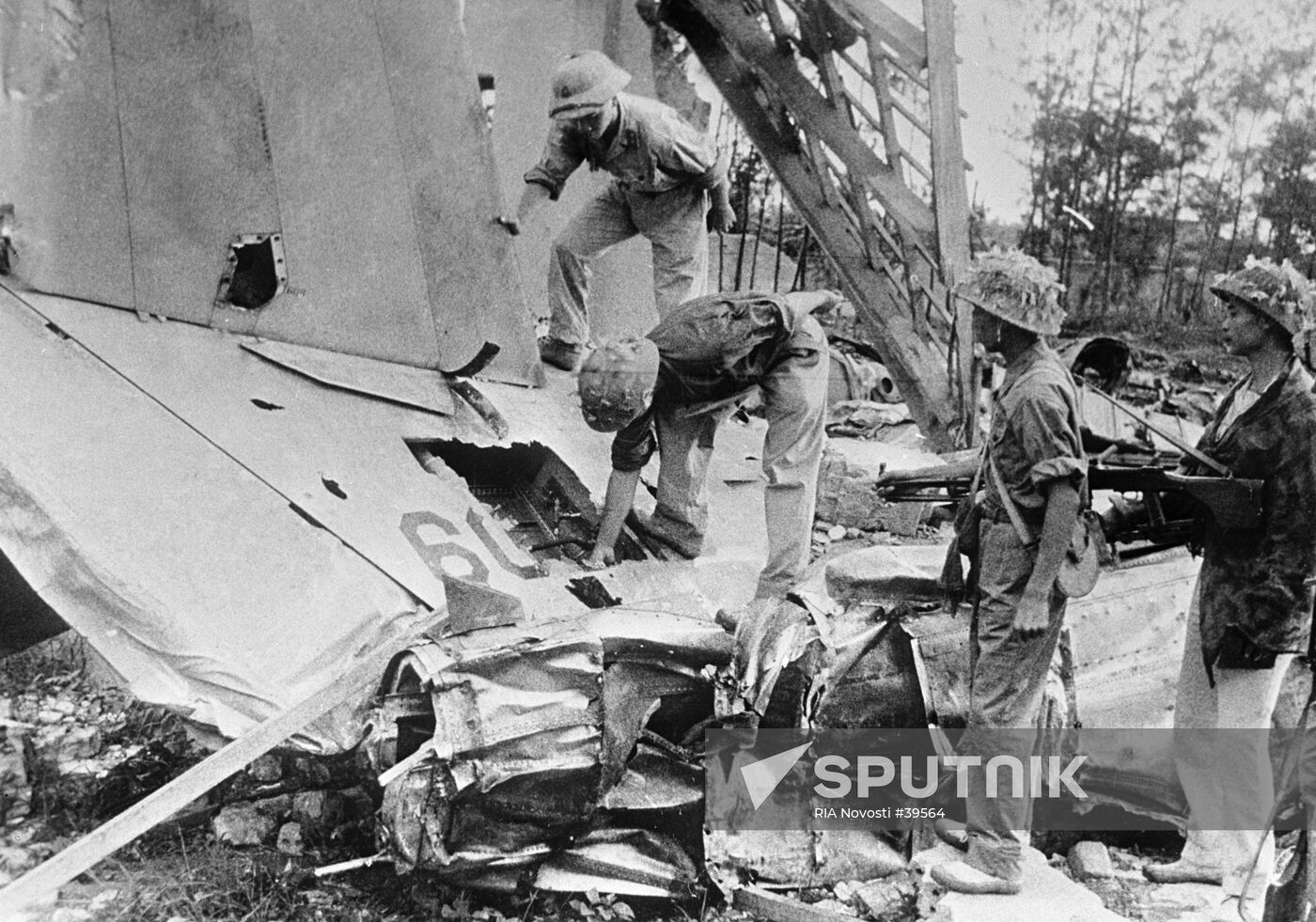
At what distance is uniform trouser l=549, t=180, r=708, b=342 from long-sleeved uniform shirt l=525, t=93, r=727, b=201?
14cm

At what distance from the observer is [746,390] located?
4.34m

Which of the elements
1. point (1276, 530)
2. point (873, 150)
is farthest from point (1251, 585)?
point (873, 150)

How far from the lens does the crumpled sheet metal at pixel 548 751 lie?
2904 millimetres

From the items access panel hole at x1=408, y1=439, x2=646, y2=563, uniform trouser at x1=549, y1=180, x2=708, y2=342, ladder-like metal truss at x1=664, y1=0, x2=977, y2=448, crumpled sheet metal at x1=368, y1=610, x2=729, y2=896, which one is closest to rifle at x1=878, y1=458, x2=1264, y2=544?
crumpled sheet metal at x1=368, y1=610, x2=729, y2=896

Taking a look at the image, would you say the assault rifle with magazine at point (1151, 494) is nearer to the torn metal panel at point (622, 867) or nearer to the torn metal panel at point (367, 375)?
the torn metal panel at point (622, 867)

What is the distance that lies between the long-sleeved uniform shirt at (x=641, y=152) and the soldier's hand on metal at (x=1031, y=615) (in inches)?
102

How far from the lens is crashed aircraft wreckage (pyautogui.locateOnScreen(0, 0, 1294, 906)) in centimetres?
306

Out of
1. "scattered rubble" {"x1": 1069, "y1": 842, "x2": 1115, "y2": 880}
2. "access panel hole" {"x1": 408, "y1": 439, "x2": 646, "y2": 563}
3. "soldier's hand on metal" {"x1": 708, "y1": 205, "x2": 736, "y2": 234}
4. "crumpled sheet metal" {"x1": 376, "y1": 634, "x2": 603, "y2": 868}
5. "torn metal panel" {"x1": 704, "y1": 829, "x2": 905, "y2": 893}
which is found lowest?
"scattered rubble" {"x1": 1069, "y1": 842, "x2": 1115, "y2": 880}

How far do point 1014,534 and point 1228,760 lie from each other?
1.00m

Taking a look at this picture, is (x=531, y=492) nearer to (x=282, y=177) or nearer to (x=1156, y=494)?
(x=282, y=177)

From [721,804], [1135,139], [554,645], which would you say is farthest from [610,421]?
[1135,139]

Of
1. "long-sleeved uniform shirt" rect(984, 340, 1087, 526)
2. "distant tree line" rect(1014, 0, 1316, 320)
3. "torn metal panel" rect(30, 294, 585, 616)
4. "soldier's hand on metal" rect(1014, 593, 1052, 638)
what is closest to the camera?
"long-sleeved uniform shirt" rect(984, 340, 1087, 526)

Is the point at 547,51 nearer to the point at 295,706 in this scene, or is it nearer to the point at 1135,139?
the point at 295,706

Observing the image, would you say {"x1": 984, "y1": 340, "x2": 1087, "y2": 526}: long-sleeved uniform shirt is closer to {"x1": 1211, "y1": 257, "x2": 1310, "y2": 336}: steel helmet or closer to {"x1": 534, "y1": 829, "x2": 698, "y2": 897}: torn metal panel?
{"x1": 1211, "y1": 257, "x2": 1310, "y2": 336}: steel helmet
